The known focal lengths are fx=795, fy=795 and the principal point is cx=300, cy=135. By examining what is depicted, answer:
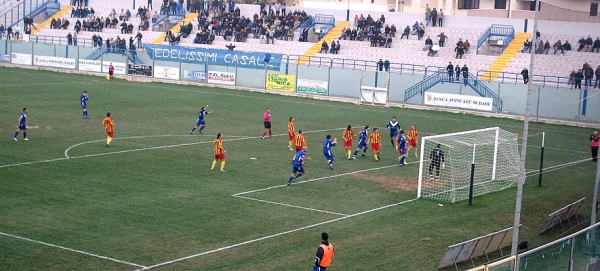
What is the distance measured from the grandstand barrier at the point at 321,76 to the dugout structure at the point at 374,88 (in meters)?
0.31

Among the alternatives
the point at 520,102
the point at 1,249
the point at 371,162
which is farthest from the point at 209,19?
the point at 1,249

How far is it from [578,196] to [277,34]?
48.4 metres

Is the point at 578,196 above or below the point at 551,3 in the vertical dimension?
below

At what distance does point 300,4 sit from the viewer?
93.1 meters

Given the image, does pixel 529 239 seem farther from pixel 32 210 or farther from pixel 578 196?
pixel 32 210

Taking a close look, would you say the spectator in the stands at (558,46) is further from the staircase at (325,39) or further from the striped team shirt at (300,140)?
the striped team shirt at (300,140)

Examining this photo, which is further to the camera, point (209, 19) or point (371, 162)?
point (209, 19)

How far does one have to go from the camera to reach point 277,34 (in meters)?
74.8

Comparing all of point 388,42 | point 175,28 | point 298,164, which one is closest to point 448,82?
point 388,42

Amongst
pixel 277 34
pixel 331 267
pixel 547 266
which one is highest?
pixel 277 34

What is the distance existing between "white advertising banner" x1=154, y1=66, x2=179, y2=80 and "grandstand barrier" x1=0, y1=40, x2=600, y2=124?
0.08 metres

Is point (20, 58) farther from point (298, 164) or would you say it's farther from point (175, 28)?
point (298, 164)

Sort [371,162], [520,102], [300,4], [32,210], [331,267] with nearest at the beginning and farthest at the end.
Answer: [331,267]
[32,210]
[371,162]
[520,102]
[300,4]

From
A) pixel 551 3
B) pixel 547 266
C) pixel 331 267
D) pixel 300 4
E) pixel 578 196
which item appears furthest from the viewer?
pixel 300 4
